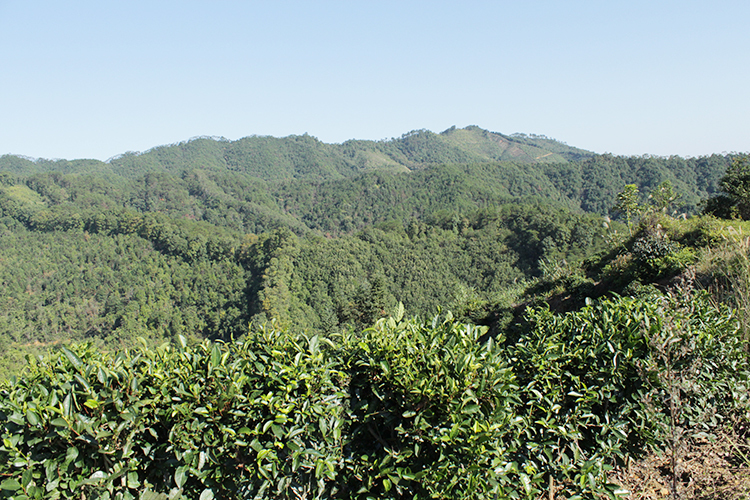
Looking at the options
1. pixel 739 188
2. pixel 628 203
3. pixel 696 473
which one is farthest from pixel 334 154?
pixel 696 473

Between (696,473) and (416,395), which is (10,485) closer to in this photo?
(416,395)

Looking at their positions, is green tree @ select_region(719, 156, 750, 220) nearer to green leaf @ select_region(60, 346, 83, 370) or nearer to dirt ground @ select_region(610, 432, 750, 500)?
dirt ground @ select_region(610, 432, 750, 500)

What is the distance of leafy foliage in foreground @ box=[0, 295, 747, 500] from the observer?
1694mm

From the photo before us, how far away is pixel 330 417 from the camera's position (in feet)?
6.15

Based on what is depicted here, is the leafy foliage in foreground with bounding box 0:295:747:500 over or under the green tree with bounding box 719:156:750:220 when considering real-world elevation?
under

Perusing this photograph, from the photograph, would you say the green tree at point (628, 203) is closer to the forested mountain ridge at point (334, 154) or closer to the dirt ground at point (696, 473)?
the dirt ground at point (696, 473)

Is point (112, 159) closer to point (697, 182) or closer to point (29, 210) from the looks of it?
point (29, 210)

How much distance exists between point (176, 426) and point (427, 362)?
1.08m

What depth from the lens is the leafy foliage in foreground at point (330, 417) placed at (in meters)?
1.69

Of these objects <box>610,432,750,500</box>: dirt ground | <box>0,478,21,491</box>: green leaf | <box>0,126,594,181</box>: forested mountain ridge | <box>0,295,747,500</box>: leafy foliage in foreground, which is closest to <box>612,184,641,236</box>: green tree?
<box>610,432,750,500</box>: dirt ground

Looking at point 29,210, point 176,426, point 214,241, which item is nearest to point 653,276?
point 176,426

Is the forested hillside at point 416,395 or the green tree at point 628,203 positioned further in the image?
the green tree at point 628,203

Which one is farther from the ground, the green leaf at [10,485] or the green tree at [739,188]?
the green tree at [739,188]

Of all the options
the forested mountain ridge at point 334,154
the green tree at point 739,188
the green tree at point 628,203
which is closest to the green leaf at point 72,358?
the green tree at point 739,188
